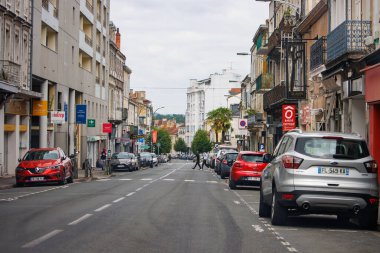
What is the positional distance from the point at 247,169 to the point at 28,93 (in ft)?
46.8

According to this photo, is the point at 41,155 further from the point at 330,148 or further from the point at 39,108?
the point at 330,148

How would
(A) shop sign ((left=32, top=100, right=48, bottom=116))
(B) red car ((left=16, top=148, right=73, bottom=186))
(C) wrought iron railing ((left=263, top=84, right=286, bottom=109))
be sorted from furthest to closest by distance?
1. (C) wrought iron railing ((left=263, top=84, right=286, bottom=109))
2. (A) shop sign ((left=32, top=100, right=48, bottom=116))
3. (B) red car ((left=16, top=148, right=73, bottom=186))

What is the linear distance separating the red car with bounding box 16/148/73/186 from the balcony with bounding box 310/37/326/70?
467 inches

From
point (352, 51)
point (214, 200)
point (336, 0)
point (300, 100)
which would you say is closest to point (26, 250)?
point (214, 200)

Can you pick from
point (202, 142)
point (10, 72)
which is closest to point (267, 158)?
point (10, 72)

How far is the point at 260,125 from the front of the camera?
6662 cm

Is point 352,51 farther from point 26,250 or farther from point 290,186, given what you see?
point 26,250

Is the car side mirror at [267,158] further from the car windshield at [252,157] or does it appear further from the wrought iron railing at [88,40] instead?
the wrought iron railing at [88,40]

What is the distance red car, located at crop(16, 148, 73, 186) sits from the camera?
2856 centimetres

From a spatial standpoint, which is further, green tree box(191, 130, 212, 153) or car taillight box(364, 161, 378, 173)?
green tree box(191, 130, 212, 153)

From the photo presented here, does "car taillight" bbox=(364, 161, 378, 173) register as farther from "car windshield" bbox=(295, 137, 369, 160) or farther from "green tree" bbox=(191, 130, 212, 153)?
"green tree" bbox=(191, 130, 212, 153)

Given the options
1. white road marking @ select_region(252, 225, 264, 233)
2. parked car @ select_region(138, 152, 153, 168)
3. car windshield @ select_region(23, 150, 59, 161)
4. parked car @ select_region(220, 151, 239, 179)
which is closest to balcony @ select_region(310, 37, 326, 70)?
parked car @ select_region(220, 151, 239, 179)

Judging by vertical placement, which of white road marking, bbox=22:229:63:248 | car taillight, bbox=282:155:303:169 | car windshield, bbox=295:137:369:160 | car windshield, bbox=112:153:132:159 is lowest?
white road marking, bbox=22:229:63:248

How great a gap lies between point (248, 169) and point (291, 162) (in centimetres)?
1467
